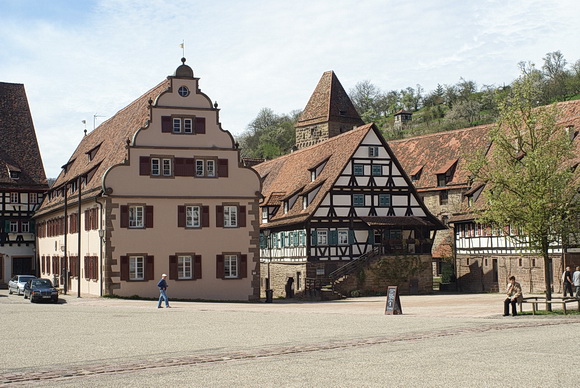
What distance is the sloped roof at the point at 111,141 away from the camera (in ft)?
148

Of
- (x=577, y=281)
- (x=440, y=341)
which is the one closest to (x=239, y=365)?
(x=440, y=341)

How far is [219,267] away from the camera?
4353 centimetres

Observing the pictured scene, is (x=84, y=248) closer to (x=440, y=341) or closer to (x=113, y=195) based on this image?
(x=113, y=195)

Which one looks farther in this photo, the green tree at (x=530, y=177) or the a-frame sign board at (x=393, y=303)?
the a-frame sign board at (x=393, y=303)

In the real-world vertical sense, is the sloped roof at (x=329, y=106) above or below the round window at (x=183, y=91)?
above

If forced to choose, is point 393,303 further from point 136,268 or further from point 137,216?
point 137,216

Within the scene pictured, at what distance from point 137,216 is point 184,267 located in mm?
3810

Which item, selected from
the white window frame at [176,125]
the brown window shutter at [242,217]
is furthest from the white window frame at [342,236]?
the white window frame at [176,125]

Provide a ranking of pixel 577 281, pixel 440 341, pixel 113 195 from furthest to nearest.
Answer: pixel 113 195 → pixel 577 281 → pixel 440 341

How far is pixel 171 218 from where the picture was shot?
140 ft

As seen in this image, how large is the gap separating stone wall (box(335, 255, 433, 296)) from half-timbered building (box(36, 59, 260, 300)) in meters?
7.09

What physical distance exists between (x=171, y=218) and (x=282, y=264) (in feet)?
42.7

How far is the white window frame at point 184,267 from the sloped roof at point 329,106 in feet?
133

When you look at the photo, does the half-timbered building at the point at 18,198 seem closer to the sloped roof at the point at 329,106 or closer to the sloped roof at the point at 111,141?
the sloped roof at the point at 111,141
